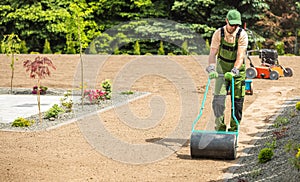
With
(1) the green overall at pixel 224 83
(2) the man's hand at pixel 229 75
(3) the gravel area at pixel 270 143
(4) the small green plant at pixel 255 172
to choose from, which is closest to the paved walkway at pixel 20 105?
(3) the gravel area at pixel 270 143

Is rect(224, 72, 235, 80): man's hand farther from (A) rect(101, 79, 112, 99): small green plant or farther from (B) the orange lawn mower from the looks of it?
(B) the orange lawn mower

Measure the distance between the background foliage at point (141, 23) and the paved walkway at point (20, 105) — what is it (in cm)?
842

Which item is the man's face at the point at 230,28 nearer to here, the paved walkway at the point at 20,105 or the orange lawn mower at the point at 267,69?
the paved walkway at the point at 20,105

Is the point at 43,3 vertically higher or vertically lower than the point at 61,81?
higher

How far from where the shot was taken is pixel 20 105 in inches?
396

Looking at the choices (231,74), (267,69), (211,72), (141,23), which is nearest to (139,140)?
(211,72)

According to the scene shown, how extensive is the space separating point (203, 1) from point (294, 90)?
950 centimetres

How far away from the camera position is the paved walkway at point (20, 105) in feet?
29.1

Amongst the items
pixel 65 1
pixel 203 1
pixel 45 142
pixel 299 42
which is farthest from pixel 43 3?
pixel 45 142

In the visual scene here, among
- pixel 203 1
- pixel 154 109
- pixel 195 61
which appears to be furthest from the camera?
pixel 203 1

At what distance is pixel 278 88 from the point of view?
11797mm

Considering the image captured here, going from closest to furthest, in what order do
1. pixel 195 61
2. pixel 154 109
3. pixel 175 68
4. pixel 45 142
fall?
pixel 45 142
pixel 154 109
pixel 175 68
pixel 195 61

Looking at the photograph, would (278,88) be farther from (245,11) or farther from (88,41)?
(88,41)

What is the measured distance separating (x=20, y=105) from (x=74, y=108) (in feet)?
4.34
